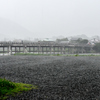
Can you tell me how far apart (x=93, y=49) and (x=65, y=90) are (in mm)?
82596

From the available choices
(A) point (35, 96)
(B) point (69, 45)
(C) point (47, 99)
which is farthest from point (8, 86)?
(B) point (69, 45)

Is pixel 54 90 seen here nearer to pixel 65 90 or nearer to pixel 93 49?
pixel 65 90

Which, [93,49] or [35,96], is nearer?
[35,96]

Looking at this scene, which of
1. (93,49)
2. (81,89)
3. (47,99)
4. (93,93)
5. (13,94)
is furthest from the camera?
(93,49)

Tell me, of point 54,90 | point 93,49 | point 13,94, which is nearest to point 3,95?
point 13,94

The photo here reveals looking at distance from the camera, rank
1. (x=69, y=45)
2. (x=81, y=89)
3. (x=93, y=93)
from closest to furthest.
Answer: (x=93, y=93) → (x=81, y=89) → (x=69, y=45)

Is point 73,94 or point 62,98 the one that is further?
point 73,94

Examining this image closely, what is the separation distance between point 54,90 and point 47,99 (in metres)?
1.19

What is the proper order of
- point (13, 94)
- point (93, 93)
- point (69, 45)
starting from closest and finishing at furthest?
point (13, 94)
point (93, 93)
point (69, 45)

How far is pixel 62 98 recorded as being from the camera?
5.59 meters

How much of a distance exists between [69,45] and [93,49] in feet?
70.8

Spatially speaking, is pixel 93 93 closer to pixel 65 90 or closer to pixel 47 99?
pixel 65 90

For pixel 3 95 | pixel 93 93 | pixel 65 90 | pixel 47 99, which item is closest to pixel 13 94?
pixel 3 95

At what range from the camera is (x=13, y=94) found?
5.83 metres
